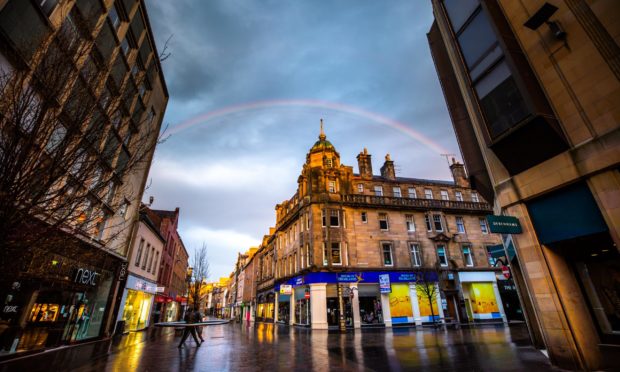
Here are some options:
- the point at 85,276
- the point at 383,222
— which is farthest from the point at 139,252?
the point at 383,222

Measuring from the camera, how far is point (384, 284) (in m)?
26.4

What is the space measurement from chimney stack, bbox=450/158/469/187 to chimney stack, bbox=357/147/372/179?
41.9ft

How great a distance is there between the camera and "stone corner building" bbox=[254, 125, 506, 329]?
2636cm

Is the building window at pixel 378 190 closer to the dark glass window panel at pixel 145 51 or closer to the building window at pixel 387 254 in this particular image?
the building window at pixel 387 254

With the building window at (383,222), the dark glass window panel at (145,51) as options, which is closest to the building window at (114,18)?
the dark glass window panel at (145,51)

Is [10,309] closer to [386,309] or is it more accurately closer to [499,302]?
[386,309]

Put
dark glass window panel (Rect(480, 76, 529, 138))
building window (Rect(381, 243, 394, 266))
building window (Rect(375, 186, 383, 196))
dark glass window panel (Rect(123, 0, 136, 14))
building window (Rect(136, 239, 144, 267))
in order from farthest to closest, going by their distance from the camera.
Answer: building window (Rect(375, 186, 383, 196))
building window (Rect(381, 243, 394, 266))
building window (Rect(136, 239, 144, 267))
dark glass window panel (Rect(123, 0, 136, 14))
dark glass window panel (Rect(480, 76, 529, 138))

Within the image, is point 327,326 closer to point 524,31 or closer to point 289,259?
point 289,259

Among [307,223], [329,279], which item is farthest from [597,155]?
[307,223]

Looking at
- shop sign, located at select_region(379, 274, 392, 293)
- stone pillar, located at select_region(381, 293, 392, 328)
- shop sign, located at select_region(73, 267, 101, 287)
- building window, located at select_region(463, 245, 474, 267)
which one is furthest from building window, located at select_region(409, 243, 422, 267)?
shop sign, located at select_region(73, 267, 101, 287)

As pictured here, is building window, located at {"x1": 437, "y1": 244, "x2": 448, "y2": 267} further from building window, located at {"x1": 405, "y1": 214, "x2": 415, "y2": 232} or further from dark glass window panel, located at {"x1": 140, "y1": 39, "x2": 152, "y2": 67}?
dark glass window panel, located at {"x1": 140, "y1": 39, "x2": 152, "y2": 67}

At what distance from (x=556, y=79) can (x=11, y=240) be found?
482 inches

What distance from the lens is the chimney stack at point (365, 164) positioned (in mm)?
33725

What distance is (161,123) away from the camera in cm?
2227
